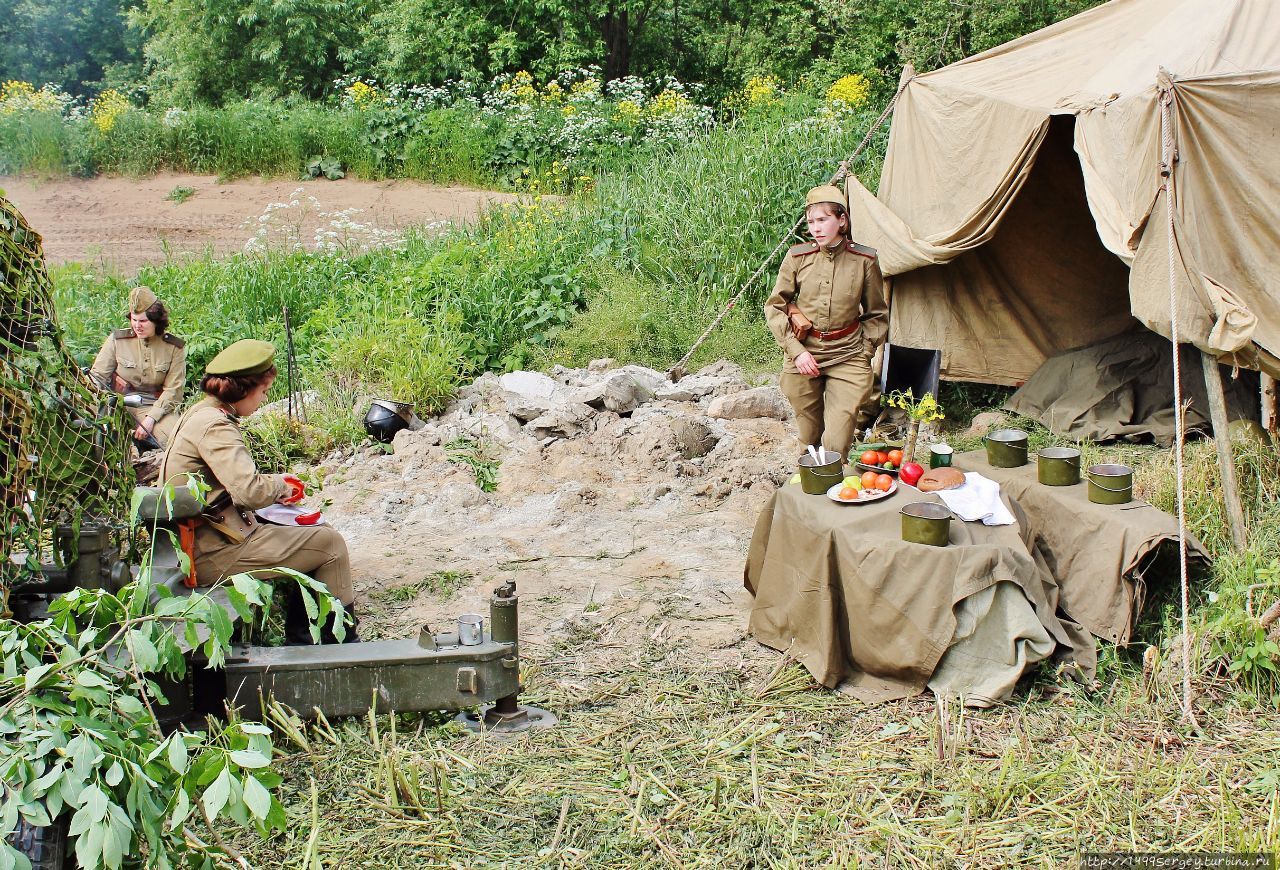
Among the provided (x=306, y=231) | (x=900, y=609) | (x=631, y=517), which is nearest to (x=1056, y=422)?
(x=631, y=517)

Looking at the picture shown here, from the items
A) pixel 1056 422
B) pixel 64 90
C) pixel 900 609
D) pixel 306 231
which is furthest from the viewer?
pixel 64 90

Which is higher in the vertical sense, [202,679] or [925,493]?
[925,493]

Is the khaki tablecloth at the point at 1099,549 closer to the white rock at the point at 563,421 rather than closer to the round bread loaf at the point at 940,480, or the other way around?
the round bread loaf at the point at 940,480

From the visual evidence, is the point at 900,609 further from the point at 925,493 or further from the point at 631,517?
the point at 631,517

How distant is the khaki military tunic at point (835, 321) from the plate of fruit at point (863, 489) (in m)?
1.54

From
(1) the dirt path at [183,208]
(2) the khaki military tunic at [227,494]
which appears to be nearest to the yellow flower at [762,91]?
(1) the dirt path at [183,208]

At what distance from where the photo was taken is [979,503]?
473cm

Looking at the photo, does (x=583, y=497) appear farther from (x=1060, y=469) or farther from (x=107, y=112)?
(x=107, y=112)

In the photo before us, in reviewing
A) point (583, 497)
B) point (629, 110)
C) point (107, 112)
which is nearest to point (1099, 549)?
point (583, 497)

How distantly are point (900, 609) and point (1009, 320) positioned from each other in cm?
469

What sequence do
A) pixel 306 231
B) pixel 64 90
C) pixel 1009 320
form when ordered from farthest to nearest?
pixel 64 90 → pixel 306 231 → pixel 1009 320

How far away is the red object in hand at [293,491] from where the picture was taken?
4.73 meters

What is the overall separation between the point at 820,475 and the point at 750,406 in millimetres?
3435

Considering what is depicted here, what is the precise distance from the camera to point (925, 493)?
4.88 meters
